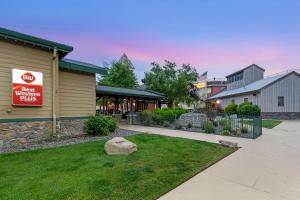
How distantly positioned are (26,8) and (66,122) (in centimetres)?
1158

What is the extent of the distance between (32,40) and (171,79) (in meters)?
23.9

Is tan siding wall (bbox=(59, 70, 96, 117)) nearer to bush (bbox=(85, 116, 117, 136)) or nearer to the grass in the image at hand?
bush (bbox=(85, 116, 117, 136))

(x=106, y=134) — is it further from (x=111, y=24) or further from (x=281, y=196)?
(x=111, y=24)

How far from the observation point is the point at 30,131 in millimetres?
8195

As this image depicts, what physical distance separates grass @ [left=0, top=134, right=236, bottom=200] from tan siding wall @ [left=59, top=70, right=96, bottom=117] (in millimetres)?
3068

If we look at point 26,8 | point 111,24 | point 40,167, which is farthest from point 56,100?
point 111,24

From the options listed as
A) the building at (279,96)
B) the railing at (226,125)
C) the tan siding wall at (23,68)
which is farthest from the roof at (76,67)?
the building at (279,96)

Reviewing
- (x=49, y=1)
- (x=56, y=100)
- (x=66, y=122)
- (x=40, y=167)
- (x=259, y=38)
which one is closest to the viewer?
(x=40, y=167)

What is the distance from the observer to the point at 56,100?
9148mm

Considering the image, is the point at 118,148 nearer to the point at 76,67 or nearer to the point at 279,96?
the point at 76,67

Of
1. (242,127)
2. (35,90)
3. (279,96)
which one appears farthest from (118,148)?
(279,96)

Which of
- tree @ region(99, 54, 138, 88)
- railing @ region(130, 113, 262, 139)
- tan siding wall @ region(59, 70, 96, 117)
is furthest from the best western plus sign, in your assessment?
tree @ region(99, 54, 138, 88)

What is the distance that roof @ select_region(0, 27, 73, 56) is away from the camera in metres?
7.38

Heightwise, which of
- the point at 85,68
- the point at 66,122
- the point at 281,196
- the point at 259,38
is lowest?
the point at 281,196
